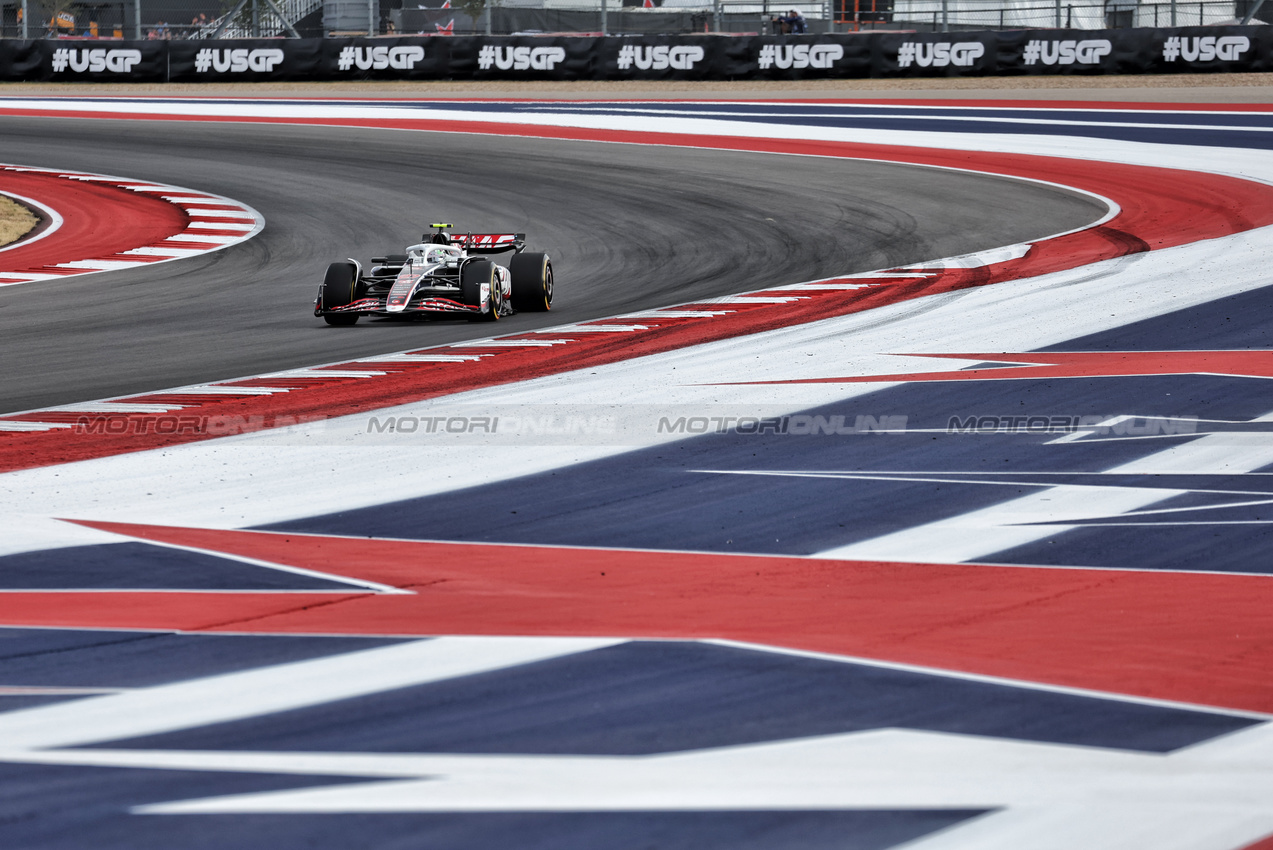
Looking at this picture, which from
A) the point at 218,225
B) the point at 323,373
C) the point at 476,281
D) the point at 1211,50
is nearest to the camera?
the point at 323,373

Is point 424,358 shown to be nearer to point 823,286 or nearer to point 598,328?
point 598,328

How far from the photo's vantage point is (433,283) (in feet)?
39.2

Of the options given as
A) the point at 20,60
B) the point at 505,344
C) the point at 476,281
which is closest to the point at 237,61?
the point at 20,60

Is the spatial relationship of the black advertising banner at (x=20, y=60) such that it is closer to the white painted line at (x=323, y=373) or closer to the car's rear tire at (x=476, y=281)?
the car's rear tire at (x=476, y=281)

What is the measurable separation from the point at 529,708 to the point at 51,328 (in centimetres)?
898

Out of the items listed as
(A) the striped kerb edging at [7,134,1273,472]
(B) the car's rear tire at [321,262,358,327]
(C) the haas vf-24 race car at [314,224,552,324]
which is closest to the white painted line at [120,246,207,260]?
(C) the haas vf-24 race car at [314,224,552,324]

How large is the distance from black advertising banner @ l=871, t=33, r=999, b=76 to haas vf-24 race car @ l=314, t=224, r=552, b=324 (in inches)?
821

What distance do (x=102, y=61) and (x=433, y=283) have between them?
26.5 m

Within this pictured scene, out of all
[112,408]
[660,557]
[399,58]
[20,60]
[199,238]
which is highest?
[20,60]

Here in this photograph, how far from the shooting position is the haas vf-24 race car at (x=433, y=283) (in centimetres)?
1170

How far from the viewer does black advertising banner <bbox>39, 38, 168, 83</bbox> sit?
35094 mm

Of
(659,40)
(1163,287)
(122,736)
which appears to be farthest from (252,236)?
(659,40)

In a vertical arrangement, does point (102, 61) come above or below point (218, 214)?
above

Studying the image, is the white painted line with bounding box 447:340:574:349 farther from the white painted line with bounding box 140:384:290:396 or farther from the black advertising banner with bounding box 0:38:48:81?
the black advertising banner with bounding box 0:38:48:81
